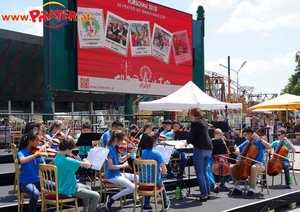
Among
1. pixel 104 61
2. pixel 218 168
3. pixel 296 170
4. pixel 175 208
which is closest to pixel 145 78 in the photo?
pixel 104 61

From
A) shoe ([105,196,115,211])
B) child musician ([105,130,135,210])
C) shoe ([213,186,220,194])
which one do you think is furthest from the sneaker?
shoe ([213,186,220,194])

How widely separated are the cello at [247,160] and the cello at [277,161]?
3.22ft

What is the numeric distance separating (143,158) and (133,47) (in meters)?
13.8

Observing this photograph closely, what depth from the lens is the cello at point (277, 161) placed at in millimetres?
9542

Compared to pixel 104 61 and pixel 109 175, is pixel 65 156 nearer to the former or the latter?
pixel 109 175

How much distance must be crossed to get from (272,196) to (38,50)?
14511mm

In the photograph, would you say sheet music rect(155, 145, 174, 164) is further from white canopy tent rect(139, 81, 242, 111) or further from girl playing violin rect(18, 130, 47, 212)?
white canopy tent rect(139, 81, 242, 111)

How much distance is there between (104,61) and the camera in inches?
741

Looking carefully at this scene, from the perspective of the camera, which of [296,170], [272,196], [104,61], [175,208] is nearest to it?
[175,208]

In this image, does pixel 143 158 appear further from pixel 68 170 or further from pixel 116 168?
pixel 68 170

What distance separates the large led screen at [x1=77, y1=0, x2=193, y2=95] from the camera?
59.4 feet

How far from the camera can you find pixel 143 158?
7168 millimetres

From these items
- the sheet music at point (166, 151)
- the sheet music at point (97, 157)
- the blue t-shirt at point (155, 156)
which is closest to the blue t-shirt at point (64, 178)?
the sheet music at point (97, 157)

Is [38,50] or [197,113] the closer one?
[197,113]
